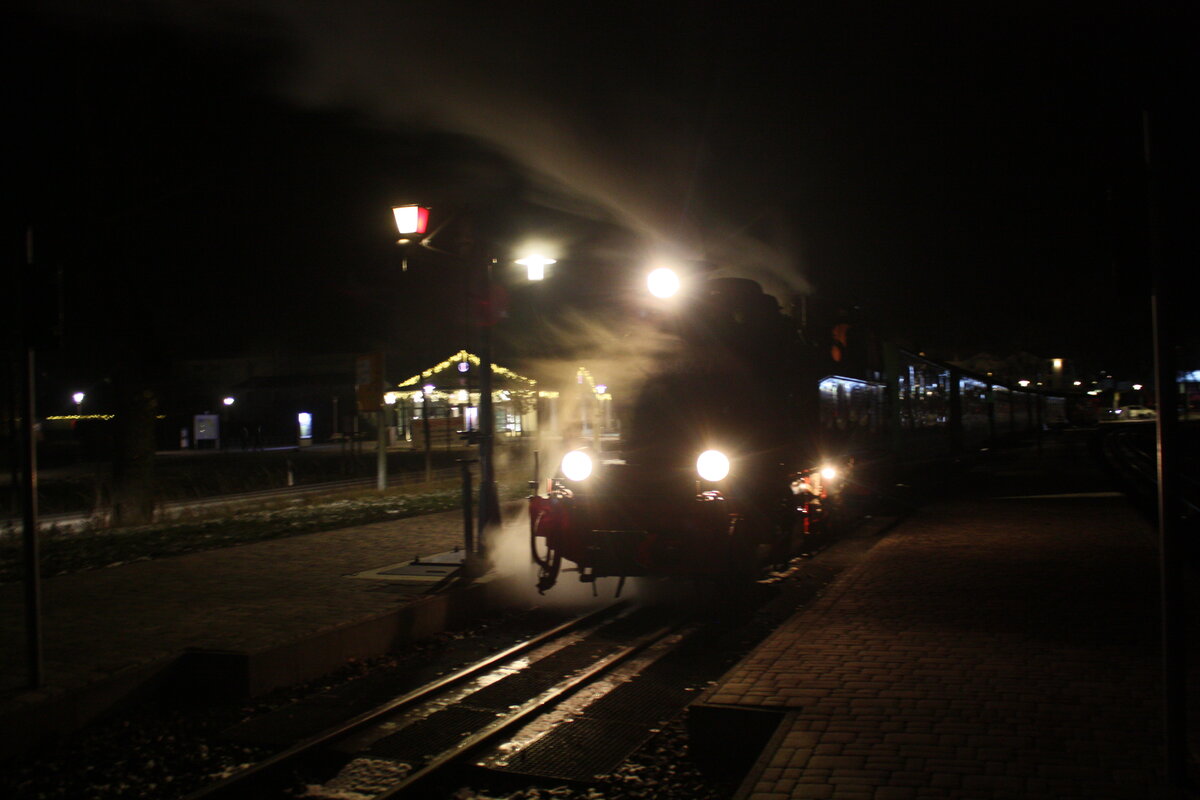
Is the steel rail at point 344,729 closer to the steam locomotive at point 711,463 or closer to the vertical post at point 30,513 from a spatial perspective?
the steam locomotive at point 711,463

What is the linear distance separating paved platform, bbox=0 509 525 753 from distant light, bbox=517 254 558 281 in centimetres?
442

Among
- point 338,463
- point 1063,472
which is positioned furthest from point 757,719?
point 338,463

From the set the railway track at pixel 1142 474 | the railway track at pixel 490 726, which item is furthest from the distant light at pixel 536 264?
the railway track at pixel 1142 474

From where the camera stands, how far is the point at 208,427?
48.0 metres

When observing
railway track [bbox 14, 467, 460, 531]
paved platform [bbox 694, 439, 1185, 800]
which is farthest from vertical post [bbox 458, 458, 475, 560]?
railway track [bbox 14, 467, 460, 531]

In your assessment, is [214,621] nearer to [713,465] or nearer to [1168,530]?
[713,465]

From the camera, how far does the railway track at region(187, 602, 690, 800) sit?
518cm

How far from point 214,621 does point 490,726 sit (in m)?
3.27

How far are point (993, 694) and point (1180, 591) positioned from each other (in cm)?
172

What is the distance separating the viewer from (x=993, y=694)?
540 centimetres

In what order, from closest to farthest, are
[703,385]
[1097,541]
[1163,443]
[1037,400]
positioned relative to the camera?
[1163,443] → [703,385] → [1097,541] → [1037,400]

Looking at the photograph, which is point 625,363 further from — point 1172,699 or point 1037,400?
point 1037,400

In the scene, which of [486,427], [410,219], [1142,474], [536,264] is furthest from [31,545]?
[1142,474]

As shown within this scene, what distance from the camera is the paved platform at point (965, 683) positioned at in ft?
13.9
